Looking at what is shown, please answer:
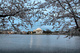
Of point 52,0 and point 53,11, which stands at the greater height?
point 52,0

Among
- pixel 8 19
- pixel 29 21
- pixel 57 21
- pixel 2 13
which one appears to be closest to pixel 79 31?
pixel 57 21

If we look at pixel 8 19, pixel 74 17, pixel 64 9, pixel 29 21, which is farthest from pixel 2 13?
pixel 74 17

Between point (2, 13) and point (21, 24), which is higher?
point (2, 13)

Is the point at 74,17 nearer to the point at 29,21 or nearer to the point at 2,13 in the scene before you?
the point at 29,21

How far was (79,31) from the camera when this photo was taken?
7035mm

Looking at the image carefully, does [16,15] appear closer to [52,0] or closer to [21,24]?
[21,24]

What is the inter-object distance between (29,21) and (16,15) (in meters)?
0.96

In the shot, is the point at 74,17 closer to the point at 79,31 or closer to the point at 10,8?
the point at 79,31

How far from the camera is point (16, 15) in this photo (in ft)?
24.2

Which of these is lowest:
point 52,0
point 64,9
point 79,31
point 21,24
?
point 79,31

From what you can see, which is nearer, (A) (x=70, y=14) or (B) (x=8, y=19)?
(A) (x=70, y=14)

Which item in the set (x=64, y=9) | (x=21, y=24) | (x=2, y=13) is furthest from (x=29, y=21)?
(x=64, y=9)

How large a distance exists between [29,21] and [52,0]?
81.9 inches

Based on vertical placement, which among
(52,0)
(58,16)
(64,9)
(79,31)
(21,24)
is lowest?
(79,31)
